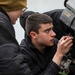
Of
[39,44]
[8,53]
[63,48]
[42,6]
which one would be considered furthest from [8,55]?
[42,6]

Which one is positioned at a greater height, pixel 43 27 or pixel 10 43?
pixel 10 43

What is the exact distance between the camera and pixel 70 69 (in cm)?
140

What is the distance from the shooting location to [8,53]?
96cm

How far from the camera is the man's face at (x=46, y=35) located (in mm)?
1428

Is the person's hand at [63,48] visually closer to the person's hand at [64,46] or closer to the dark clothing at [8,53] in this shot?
the person's hand at [64,46]

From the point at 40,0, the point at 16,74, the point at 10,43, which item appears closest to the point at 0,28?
the point at 10,43

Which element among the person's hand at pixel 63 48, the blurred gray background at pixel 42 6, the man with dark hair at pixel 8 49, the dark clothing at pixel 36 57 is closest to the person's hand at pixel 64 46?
the person's hand at pixel 63 48

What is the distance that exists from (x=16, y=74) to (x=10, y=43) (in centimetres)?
11

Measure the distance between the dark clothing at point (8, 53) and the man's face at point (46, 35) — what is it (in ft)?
1.44

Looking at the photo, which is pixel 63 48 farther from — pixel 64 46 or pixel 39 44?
pixel 39 44

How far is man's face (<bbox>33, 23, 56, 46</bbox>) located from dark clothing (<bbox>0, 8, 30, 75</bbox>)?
44cm

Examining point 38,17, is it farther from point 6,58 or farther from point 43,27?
point 6,58

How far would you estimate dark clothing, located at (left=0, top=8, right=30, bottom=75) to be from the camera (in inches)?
37.7

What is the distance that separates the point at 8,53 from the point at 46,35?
50cm
